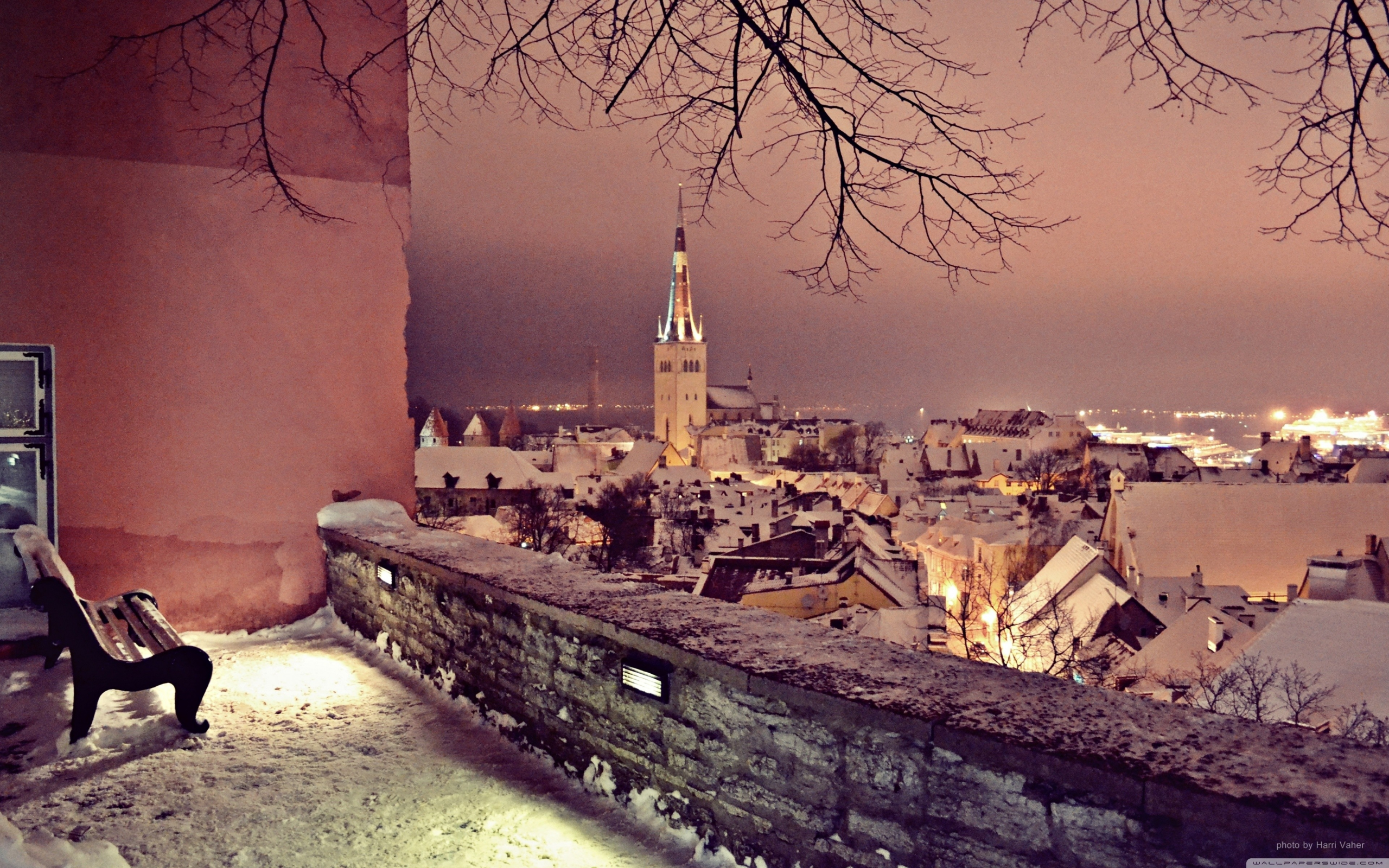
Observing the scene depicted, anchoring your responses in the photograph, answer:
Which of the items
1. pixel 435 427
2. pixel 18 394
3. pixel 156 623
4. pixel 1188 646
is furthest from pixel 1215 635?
pixel 435 427

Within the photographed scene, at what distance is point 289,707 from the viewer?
14.9 feet

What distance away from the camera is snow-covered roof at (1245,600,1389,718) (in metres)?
11.8

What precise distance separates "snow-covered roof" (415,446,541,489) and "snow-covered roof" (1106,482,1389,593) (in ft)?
85.0

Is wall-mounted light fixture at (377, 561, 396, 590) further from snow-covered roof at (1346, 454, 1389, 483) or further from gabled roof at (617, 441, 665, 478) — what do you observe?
gabled roof at (617, 441, 665, 478)

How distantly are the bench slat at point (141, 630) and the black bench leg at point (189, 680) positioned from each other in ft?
0.46

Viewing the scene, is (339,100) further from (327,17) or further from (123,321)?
(123,321)

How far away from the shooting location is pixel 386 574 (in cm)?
528

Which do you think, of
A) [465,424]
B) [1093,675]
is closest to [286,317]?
[1093,675]

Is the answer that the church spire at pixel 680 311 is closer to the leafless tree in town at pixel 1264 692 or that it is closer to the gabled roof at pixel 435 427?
the gabled roof at pixel 435 427

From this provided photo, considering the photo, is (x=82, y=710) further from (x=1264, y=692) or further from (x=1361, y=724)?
(x=1264, y=692)

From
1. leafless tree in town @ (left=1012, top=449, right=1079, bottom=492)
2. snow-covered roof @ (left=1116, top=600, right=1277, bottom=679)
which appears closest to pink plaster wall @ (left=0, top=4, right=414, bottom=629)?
snow-covered roof @ (left=1116, top=600, right=1277, bottom=679)

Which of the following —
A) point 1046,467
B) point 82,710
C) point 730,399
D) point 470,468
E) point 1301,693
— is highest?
point 730,399

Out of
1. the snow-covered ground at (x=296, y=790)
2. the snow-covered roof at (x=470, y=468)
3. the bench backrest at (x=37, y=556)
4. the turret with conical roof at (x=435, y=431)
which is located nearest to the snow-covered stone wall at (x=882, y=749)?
the snow-covered ground at (x=296, y=790)

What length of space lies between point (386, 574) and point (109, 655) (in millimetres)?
→ 1692
